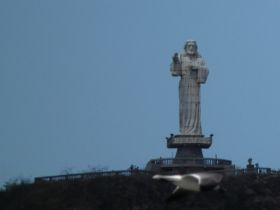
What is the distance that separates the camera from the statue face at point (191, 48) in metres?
49.7

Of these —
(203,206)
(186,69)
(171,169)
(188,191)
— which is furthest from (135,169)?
(188,191)

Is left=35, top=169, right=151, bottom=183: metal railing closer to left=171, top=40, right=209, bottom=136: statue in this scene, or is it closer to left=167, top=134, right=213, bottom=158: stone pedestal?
left=167, top=134, right=213, bottom=158: stone pedestal

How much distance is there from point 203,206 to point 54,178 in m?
8.28

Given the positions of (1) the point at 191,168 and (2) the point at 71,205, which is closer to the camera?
(2) the point at 71,205

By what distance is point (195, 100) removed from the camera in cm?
4900

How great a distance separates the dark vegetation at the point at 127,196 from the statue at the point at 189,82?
7.01m

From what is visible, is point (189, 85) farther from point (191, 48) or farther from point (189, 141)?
point (189, 141)

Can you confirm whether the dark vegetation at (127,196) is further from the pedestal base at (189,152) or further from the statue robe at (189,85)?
the statue robe at (189,85)

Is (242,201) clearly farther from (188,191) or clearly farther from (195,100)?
(188,191)

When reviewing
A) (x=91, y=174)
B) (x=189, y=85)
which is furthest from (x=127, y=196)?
(x=189, y=85)

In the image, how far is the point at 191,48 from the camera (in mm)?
49688

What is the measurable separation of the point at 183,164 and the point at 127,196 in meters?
5.08

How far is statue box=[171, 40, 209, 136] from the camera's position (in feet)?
159

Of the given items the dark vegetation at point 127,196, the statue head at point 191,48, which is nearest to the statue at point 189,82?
the statue head at point 191,48
